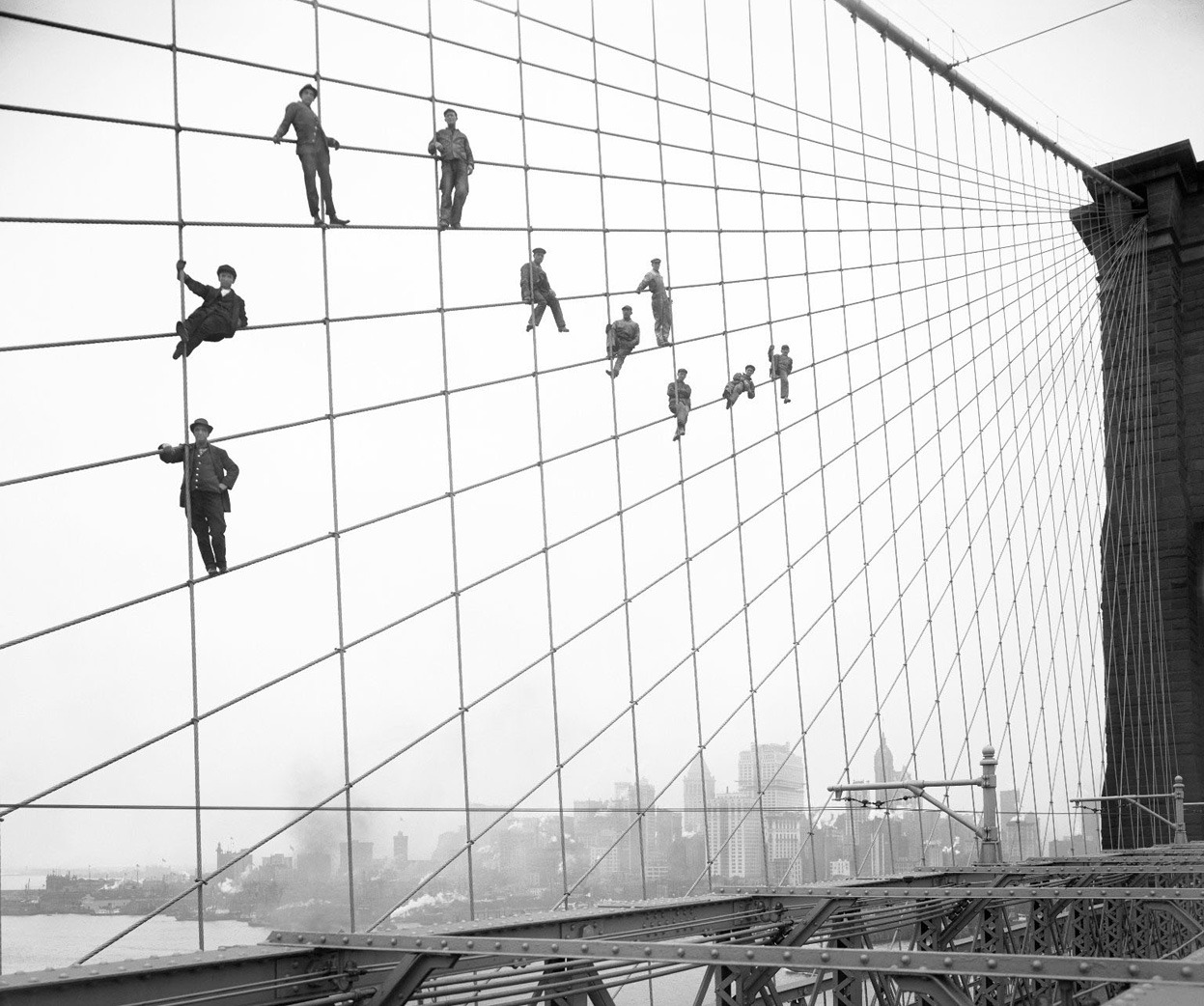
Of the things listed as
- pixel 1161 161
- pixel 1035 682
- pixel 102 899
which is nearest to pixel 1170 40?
pixel 1161 161

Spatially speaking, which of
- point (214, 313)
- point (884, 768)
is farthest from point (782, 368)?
point (214, 313)

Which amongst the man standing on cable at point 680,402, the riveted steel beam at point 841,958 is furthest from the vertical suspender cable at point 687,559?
the riveted steel beam at point 841,958

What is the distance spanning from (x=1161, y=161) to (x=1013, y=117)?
3281 mm

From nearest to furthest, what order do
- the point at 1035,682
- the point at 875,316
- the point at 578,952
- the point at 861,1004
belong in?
1. the point at 578,952
2. the point at 861,1004
3. the point at 875,316
4. the point at 1035,682

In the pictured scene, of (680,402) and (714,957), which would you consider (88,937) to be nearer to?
(714,957)

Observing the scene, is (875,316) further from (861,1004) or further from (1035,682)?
(861,1004)

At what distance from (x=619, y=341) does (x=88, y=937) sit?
7682mm

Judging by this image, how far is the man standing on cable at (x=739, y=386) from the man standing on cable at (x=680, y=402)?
1161 mm

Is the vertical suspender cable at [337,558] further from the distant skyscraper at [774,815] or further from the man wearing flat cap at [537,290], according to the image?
the distant skyscraper at [774,815]

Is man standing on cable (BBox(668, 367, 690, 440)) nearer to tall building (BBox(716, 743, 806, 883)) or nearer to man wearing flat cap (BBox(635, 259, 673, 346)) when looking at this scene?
man wearing flat cap (BBox(635, 259, 673, 346))

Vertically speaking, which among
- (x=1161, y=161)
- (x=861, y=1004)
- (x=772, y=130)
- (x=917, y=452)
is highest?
(x=1161, y=161)

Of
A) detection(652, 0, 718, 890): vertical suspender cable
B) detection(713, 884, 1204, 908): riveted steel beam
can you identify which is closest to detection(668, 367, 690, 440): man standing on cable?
detection(652, 0, 718, 890): vertical suspender cable

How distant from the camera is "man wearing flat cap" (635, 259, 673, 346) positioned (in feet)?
46.2

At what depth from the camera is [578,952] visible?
4102 mm
